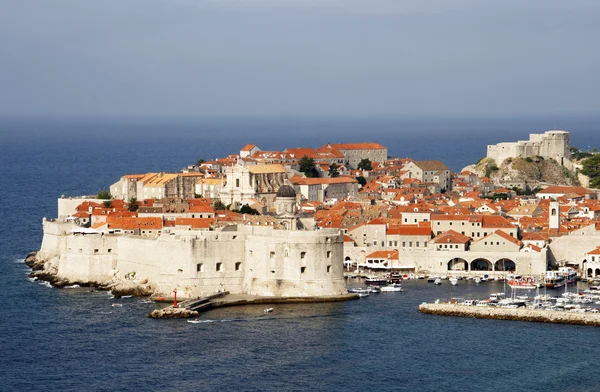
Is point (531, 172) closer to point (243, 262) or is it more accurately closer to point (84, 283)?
point (243, 262)

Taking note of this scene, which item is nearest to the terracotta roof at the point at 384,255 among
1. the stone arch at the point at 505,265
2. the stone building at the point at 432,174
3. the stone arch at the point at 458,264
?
the stone arch at the point at 458,264

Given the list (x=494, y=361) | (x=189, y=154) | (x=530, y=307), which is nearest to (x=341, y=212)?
(x=530, y=307)

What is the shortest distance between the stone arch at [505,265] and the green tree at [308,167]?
2886 cm

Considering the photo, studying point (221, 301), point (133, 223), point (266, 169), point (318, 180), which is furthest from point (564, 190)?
point (221, 301)

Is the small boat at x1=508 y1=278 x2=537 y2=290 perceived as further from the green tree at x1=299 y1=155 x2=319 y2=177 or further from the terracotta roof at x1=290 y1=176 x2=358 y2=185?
the green tree at x1=299 y1=155 x2=319 y2=177

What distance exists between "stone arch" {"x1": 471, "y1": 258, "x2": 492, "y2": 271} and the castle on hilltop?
1357 inches

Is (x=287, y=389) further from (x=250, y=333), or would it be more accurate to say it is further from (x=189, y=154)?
(x=189, y=154)

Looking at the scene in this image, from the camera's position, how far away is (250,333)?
4503 cm

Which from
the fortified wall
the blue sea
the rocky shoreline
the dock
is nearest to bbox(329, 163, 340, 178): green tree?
the rocky shoreline

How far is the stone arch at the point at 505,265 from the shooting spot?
5738cm

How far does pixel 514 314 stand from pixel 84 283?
60.3 feet

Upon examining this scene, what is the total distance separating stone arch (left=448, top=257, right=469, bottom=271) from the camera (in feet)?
189

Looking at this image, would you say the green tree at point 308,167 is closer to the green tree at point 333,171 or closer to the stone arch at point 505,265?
the green tree at point 333,171

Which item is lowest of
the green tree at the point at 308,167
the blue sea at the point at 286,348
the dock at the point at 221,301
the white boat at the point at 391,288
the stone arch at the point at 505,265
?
the blue sea at the point at 286,348
